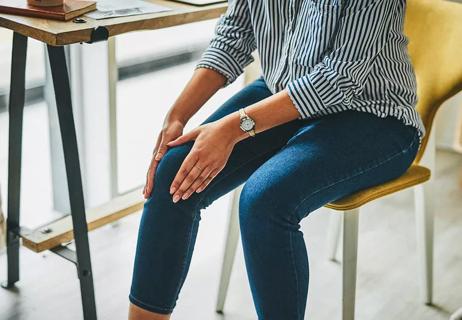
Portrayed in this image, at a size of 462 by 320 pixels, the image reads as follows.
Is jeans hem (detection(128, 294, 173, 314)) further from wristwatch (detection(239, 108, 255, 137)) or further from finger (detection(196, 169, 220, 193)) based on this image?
wristwatch (detection(239, 108, 255, 137))

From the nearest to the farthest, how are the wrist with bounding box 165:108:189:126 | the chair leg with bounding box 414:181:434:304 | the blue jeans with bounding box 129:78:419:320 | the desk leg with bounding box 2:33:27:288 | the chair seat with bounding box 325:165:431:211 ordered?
the blue jeans with bounding box 129:78:419:320 < the chair seat with bounding box 325:165:431:211 < the wrist with bounding box 165:108:189:126 < the desk leg with bounding box 2:33:27:288 < the chair leg with bounding box 414:181:434:304

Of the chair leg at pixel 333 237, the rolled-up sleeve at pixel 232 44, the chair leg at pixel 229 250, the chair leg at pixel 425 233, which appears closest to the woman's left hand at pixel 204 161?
the rolled-up sleeve at pixel 232 44

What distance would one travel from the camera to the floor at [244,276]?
1.75 m

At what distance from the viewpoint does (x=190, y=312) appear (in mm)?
1735

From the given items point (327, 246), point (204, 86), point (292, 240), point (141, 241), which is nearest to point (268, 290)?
point (292, 240)

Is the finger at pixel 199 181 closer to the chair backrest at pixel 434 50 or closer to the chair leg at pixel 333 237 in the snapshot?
the chair backrest at pixel 434 50

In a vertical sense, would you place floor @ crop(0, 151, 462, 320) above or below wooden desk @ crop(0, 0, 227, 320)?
below

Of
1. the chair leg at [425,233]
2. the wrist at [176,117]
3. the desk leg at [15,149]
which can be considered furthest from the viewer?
the chair leg at [425,233]

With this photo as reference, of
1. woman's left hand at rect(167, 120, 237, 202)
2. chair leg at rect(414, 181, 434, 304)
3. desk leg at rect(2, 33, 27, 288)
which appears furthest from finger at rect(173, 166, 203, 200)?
chair leg at rect(414, 181, 434, 304)

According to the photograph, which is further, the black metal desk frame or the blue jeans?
the black metal desk frame

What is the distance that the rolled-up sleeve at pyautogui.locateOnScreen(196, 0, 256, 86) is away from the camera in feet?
4.89

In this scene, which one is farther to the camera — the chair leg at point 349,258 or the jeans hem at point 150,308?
the chair leg at point 349,258

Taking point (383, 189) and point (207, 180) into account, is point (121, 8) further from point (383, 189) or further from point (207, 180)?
point (383, 189)

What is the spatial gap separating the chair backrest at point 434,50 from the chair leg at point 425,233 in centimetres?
16
